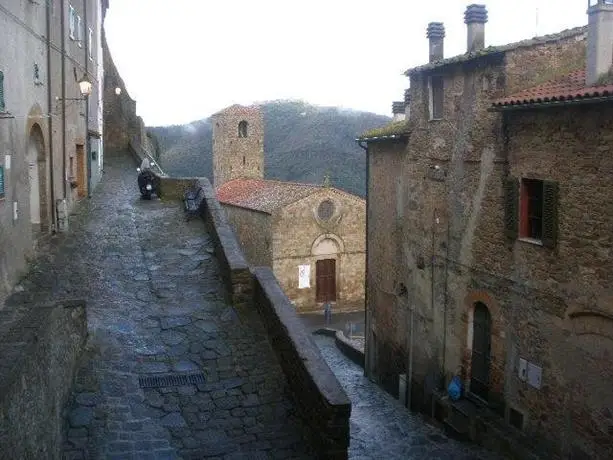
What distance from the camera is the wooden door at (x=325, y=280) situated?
34.1 meters

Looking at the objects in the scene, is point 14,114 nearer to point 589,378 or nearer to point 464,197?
point 464,197

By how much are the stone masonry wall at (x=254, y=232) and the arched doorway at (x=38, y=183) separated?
18.5 meters

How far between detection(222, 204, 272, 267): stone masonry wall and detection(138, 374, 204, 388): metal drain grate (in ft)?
76.8

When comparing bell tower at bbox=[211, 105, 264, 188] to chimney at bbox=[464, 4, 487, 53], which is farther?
bell tower at bbox=[211, 105, 264, 188]

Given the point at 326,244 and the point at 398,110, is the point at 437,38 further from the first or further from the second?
the point at 326,244

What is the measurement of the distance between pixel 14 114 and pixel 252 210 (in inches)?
905

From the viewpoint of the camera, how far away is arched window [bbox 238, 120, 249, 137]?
48.8 metres

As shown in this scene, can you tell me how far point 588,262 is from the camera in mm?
11664

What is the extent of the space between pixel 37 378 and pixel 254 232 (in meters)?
28.1

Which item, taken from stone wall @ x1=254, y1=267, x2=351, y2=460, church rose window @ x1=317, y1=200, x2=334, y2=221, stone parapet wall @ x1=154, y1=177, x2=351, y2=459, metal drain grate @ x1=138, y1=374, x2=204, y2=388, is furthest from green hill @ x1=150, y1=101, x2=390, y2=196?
metal drain grate @ x1=138, y1=374, x2=204, y2=388

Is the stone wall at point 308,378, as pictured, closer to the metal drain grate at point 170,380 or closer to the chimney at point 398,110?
the metal drain grate at point 170,380

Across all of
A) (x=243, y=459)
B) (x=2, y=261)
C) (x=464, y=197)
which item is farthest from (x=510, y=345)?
(x=2, y=261)

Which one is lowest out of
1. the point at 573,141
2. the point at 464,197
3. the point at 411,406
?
the point at 411,406

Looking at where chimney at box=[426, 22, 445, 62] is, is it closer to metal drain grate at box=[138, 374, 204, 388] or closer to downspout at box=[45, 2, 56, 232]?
downspout at box=[45, 2, 56, 232]
